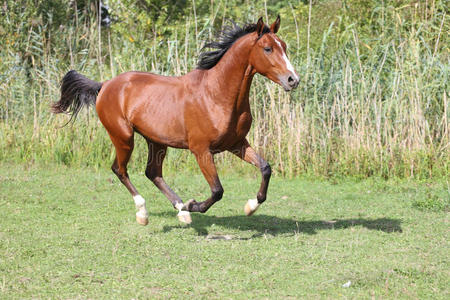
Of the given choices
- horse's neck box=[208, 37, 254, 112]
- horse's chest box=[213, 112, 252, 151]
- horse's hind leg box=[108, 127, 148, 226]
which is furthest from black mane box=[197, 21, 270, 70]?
horse's hind leg box=[108, 127, 148, 226]

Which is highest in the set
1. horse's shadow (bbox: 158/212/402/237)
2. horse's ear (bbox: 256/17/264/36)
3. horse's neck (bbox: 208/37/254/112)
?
horse's ear (bbox: 256/17/264/36)

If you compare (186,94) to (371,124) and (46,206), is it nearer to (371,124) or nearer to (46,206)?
(46,206)

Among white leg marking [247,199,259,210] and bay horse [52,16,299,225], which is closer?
bay horse [52,16,299,225]

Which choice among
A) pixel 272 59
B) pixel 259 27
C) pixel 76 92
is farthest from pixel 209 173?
pixel 76 92

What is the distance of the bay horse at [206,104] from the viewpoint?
588cm

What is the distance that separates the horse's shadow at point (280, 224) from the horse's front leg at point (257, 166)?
345mm

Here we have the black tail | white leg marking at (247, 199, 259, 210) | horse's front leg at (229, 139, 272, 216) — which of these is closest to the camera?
horse's front leg at (229, 139, 272, 216)

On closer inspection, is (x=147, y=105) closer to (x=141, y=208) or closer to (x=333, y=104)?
(x=141, y=208)

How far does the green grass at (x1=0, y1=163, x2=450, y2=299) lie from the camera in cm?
467

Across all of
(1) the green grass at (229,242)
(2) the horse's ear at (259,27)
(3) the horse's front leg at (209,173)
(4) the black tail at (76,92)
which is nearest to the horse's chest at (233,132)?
(3) the horse's front leg at (209,173)

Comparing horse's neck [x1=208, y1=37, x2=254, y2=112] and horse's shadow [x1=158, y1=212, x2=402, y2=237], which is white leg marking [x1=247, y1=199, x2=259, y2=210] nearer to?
horse's shadow [x1=158, y1=212, x2=402, y2=237]

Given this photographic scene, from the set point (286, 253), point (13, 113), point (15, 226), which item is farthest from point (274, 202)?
point (13, 113)

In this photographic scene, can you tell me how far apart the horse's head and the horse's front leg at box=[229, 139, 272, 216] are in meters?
0.81

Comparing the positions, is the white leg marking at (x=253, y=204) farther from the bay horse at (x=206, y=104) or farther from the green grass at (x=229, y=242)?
the green grass at (x=229, y=242)
